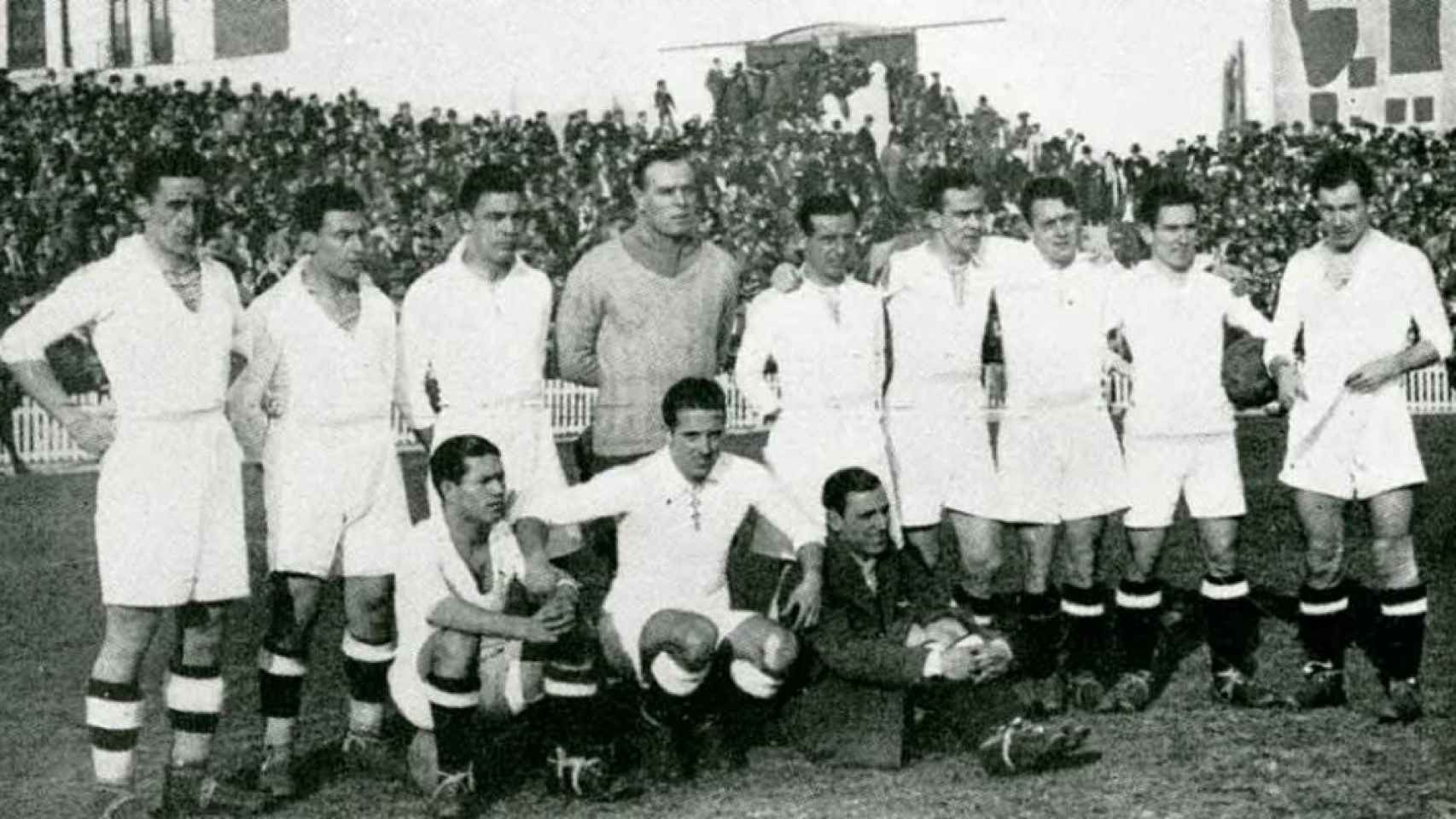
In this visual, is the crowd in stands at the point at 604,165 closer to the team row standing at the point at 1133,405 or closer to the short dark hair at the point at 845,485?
the team row standing at the point at 1133,405

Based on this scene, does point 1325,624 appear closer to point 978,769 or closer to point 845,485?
point 978,769

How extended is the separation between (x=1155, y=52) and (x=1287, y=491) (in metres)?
21.8

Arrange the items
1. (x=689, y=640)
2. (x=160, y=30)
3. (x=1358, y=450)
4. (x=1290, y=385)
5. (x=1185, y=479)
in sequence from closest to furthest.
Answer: (x=689, y=640), (x=1358, y=450), (x=1290, y=385), (x=1185, y=479), (x=160, y=30)

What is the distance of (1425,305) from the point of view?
6.86 meters

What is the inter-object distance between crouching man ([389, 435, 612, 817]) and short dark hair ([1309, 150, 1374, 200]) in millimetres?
3260

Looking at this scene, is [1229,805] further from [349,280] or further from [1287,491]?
[1287,491]

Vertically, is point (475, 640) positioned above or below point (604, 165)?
below

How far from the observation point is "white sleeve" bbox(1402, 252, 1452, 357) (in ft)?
22.5

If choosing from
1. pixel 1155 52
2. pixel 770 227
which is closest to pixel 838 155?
pixel 770 227

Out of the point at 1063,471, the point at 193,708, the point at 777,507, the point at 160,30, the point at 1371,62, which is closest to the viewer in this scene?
the point at 193,708

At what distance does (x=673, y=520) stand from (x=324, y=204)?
171 cm

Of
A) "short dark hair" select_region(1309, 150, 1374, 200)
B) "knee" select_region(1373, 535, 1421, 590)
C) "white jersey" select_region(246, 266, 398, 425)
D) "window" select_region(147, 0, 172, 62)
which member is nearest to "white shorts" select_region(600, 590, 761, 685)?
"white jersey" select_region(246, 266, 398, 425)

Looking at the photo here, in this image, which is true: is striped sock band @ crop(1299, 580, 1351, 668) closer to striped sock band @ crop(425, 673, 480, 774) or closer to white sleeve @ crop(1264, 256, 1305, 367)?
white sleeve @ crop(1264, 256, 1305, 367)

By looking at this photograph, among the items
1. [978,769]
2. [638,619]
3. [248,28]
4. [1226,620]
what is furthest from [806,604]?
[248,28]
